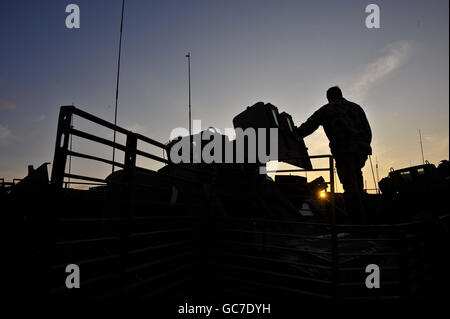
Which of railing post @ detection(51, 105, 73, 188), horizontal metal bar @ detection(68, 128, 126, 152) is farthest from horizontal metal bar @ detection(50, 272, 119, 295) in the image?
horizontal metal bar @ detection(68, 128, 126, 152)

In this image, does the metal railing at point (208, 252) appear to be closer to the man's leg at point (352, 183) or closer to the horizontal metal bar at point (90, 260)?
the horizontal metal bar at point (90, 260)

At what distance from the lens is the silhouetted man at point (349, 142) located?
4.65m

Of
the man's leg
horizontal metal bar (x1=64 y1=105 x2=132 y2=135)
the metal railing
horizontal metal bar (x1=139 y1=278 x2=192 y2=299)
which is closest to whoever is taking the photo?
horizontal metal bar (x1=64 y1=105 x2=132 y2=135)

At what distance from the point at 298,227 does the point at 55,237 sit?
13.6 feet

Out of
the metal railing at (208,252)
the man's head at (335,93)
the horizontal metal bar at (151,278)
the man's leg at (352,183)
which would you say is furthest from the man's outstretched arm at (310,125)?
the horizontal metal bar at (151,278)

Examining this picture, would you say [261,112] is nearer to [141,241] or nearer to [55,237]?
[141,241]

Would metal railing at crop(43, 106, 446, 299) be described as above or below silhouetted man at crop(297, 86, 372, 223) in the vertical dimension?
below

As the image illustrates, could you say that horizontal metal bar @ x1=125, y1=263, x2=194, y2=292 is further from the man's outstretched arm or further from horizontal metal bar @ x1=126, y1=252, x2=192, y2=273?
the man's outstretched arm

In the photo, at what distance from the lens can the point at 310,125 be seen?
16.6ft

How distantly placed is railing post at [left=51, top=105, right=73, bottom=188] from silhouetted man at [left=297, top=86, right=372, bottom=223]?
169 inches

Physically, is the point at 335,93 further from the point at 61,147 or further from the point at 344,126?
the point at 61,147

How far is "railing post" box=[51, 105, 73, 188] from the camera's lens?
82.8 inches
